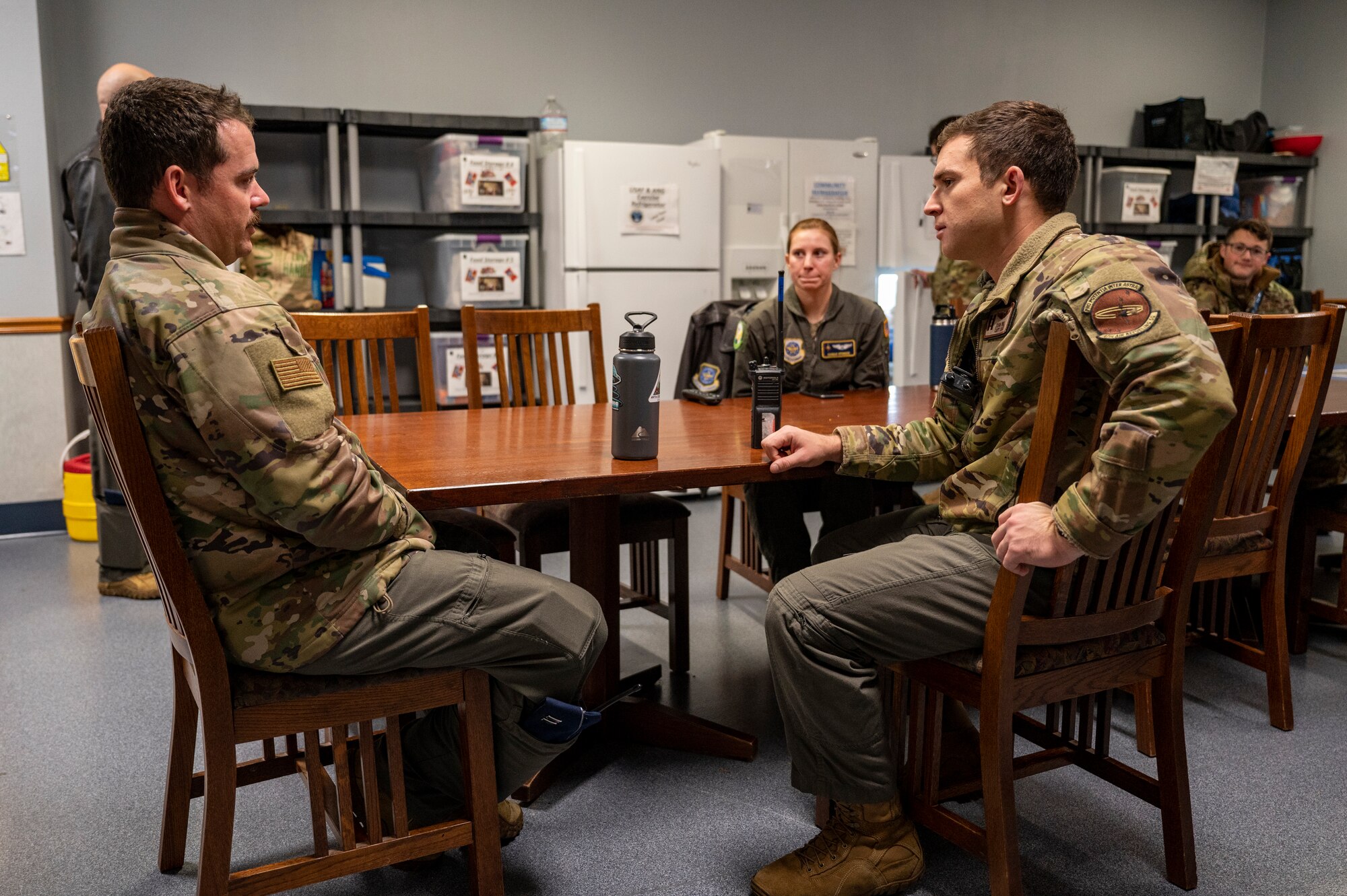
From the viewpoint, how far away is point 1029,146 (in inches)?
67.2

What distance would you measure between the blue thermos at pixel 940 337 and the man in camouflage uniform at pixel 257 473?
1.80m

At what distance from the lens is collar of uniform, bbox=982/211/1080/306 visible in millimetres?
1670

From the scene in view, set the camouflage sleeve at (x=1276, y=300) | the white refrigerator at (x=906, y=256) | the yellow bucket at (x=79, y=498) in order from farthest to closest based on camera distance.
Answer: the white refrigerator at (x=906, y=256) < the camouflage sleeve at (x=1276, y=300) < the yellow bucket at (x=79, y=498)

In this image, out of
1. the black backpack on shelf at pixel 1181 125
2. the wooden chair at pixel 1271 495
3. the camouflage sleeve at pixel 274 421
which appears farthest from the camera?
the black backpack on shelf at pixel 1181 125

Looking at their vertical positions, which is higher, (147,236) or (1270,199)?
(1270,199)

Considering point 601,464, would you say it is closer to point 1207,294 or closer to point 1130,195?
point 1207,294

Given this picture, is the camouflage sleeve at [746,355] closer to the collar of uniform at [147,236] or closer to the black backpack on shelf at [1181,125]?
the collar of uniform at [147,236]

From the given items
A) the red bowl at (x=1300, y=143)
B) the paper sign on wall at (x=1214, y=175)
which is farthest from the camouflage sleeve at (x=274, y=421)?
the red bowl at (x=1300, y=143)

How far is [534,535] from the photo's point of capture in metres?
2.46

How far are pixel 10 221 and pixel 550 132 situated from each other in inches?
88.9

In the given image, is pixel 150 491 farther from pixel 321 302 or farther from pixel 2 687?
pixel 321 302

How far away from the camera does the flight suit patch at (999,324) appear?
1.68 metres

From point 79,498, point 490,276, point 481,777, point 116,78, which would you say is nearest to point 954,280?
point 490,276

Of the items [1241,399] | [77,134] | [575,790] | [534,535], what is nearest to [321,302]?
[77,134]
